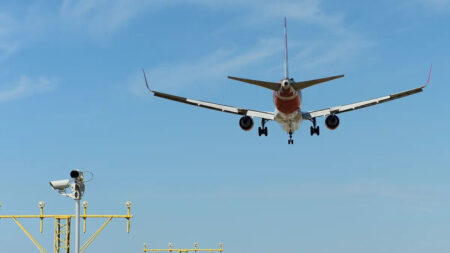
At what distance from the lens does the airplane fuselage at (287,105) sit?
2329 inches

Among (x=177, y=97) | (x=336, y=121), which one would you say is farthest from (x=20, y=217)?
(x=336, y=121)

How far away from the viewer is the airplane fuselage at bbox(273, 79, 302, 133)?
59.2 metres

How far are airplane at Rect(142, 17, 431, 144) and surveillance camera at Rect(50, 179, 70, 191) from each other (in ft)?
67.8

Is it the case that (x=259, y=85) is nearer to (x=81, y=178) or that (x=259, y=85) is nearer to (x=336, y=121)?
(x=336, y=121)

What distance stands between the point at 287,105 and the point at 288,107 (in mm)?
300

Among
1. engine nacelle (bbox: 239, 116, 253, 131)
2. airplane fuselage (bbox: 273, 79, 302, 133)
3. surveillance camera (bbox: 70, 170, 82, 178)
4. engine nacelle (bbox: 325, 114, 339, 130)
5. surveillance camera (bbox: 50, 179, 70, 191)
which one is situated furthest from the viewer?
engine nacelle (bbox: 239, 116, 253, 131)

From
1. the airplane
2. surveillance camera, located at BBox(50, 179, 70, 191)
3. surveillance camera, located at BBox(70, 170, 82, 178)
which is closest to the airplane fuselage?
the airplane

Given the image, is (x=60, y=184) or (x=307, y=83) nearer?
(x=60, y=184)

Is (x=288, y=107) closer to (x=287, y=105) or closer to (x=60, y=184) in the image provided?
(x=287, y=105)

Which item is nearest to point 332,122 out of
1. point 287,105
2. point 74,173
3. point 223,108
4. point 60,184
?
point 287,105

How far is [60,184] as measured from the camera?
40125 mm

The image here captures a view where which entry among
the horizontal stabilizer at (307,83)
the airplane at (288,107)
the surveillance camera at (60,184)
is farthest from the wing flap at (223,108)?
the surveillance camera at (60,184)

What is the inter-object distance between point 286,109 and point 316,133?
12.0 m

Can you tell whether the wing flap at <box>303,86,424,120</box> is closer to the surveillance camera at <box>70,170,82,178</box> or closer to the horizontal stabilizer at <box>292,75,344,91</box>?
the horizontal stabilizer at <box>292,75,344,91</box>
